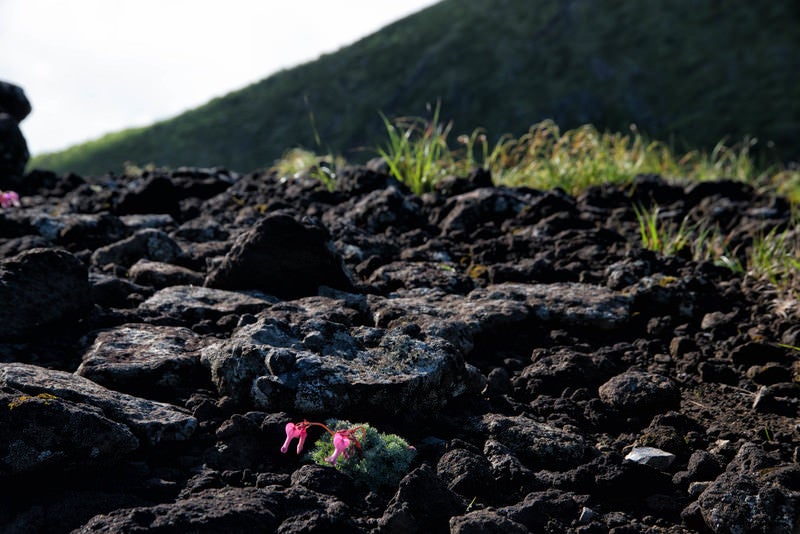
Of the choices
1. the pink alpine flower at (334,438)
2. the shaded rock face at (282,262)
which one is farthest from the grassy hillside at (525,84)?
the pink alpine flower at (334,438)

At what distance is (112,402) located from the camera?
232cm

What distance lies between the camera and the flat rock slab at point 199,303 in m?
3.22

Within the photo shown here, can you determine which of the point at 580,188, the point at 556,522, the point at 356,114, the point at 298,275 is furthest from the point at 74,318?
the point at 356,114

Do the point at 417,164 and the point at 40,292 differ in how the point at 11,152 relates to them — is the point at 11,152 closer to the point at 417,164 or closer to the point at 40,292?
the point at 417,164

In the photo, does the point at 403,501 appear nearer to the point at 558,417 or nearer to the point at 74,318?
the point at 558,417

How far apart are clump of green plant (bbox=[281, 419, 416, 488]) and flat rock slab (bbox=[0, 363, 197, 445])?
1.19 feet

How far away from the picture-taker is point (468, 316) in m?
3.34

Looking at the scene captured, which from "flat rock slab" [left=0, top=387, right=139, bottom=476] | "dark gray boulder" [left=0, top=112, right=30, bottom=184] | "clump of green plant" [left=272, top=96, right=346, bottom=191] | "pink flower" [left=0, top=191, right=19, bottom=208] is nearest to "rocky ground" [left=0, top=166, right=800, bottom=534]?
"flat rock slab" [left=0, top=387, right=139, bottom=476]

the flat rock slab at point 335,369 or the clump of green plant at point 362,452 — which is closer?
the clump of green plant at point 362,452

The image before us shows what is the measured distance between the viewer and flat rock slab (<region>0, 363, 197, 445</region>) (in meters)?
2.25

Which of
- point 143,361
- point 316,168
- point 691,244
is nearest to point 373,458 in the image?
point 143,361

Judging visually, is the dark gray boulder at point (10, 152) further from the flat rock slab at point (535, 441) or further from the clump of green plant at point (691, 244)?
the flat rock slab at point (535, 441)

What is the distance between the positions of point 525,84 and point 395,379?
75.2ft

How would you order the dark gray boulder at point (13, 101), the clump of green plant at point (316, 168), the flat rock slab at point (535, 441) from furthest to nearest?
1. the dark gray boulder at point (13, 101)
2. the clump of green plant at point (316, 168)
3. the flat rock slab at point (535, 441)
